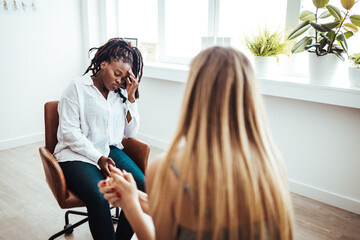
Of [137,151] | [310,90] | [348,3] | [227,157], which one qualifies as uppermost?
[348,3]

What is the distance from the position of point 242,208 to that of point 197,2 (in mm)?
2743

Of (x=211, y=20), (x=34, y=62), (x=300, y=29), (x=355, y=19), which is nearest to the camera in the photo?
(x=355, y=19)

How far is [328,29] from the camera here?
2117mm

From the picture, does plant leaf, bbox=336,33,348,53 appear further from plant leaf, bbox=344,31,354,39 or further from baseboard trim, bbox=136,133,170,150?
baseboard trim, bbox=136,133,170,150

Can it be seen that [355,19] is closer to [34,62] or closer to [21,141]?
[34,62]

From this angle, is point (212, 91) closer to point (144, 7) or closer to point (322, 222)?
point (322, 222)

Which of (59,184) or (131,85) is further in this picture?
(131,85)

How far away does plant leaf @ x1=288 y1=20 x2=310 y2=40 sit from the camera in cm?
221

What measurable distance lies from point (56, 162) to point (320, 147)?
1.77 metres

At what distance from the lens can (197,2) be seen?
3174 millimetres

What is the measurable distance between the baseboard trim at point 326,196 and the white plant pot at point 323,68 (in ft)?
2.59

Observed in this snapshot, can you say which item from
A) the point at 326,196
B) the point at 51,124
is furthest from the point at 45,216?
the point at 326,196

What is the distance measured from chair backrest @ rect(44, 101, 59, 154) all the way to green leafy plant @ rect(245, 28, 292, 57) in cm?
149

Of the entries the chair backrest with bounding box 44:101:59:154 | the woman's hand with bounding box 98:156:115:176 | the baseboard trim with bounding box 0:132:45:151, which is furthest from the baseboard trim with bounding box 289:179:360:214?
the baseboard trim with bounding box 0:132:45:151
